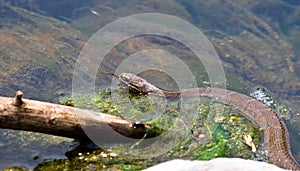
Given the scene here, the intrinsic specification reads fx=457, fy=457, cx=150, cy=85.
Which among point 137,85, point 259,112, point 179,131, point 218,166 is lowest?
point 218,166

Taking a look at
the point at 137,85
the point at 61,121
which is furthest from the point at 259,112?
the point at 61,121

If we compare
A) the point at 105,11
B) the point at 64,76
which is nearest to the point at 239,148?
the point at 64,76

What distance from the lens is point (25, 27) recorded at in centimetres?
880

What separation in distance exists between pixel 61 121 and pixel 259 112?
2777mm

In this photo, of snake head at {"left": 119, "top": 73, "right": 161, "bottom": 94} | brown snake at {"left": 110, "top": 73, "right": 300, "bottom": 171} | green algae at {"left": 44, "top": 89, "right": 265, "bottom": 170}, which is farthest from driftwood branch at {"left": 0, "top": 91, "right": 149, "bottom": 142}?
brown snake at {"left": 110, "top": 73, "right": 300, "bottom": 171}

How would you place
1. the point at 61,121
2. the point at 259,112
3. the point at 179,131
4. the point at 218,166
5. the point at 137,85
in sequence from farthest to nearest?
the point at 259,112 → the point at 137,85 → the point at 179,131 → the point at 61,121 → the point at 218,166

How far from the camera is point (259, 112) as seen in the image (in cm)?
592

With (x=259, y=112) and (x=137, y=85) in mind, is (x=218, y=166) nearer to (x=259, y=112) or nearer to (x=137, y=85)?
(x=137, y=85)

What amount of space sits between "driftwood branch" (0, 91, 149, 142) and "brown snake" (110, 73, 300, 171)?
1.20 meters

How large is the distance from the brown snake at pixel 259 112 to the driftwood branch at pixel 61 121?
3.95ft

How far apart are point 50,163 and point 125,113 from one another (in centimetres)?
107

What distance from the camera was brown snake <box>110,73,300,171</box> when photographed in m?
4.91

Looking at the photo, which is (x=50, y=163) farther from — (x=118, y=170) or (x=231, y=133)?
(x=231, y=133)

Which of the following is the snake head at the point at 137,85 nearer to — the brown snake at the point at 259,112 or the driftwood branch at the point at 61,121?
the brown snake at the point at 259,112
